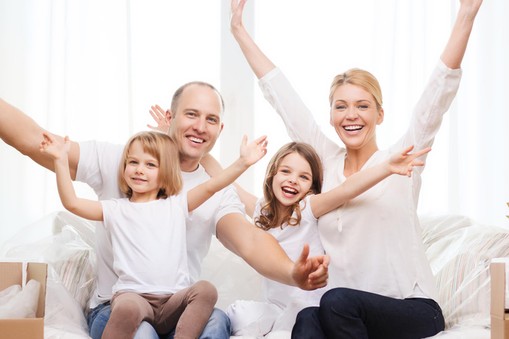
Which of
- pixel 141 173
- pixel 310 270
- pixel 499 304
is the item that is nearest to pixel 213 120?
pixel 141 173

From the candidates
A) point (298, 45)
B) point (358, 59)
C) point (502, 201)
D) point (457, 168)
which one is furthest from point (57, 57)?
point (502, 201)

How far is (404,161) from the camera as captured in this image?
6.32 feet

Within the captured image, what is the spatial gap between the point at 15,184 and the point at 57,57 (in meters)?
0.51

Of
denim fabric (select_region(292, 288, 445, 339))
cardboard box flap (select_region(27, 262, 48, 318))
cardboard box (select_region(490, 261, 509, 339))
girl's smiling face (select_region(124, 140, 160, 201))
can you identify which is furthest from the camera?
girl's smiling face (select_region(124, 140, 160, 201))

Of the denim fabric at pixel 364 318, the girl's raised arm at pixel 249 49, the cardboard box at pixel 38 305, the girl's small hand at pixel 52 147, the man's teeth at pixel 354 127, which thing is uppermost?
the girl's raised arm at pixel 249 49

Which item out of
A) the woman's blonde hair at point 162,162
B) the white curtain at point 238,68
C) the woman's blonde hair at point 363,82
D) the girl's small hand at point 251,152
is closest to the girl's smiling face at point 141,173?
the woman's blonde hair at point 162,162

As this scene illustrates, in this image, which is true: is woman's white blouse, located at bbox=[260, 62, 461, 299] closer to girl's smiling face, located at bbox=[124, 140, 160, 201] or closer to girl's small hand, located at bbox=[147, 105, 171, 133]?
girl's smiling face, located at bbox=[124, 140, 160, 201]

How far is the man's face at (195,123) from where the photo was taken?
2.23m

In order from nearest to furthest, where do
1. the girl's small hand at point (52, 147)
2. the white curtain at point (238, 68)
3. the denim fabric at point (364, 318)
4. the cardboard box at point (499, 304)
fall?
the cardboard box at point (499, 304) → the denim fabric at point (364, 318) → the girl's small hand at point (52, 147) → the white curtain at point (238, 68)

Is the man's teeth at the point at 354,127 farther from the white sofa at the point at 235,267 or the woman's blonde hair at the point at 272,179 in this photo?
the white sofa at the point at 235,267

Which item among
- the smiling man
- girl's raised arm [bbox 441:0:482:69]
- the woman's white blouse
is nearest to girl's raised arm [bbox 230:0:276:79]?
the smiling man

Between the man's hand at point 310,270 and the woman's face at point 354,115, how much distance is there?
49 cm

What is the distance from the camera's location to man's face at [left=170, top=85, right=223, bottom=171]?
7.33ft

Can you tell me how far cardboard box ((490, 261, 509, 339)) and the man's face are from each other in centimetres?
89
